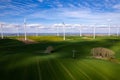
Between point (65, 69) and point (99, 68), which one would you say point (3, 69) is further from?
point (99, 68)

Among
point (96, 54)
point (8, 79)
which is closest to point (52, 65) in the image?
point (8, 79)

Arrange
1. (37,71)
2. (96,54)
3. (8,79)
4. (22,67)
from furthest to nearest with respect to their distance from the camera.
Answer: (96,54), (22,67), (37,71), (8,79)

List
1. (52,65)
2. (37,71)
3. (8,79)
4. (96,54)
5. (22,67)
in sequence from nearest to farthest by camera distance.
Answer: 1. (8,79)
2. (37,71)
3. (22,67)
4. (52,65)
5. (96,54)

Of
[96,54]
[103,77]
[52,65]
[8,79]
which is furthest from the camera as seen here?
[96,54]

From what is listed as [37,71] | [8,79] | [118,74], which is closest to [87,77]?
[118,74]

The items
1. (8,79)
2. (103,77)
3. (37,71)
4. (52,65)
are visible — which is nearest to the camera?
(8,79)

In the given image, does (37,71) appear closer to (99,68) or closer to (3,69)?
(3,69)

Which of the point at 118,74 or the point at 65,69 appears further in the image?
the point at 65,69

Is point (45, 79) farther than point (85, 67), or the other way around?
point (85, 67)
